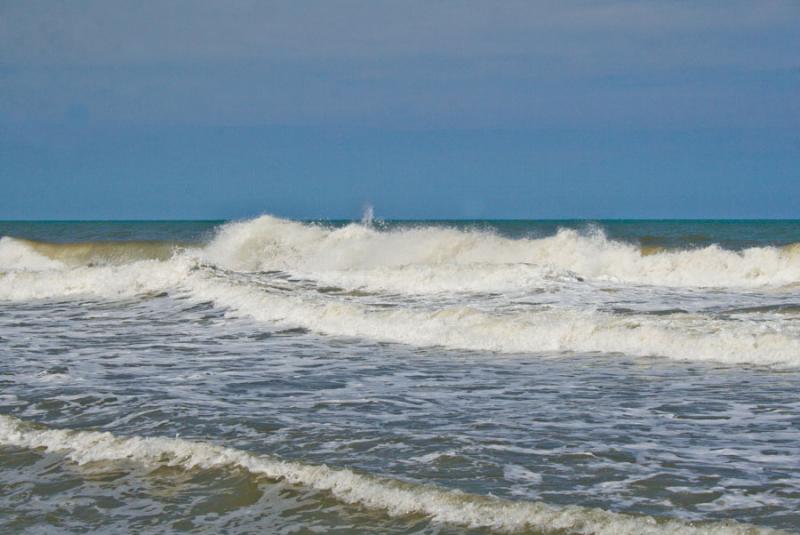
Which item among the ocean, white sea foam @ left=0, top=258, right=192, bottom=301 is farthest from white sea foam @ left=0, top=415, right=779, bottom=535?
white sea foam @ left=0, top=258, right=192, bottom=301

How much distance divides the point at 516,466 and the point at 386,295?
46.5 ft

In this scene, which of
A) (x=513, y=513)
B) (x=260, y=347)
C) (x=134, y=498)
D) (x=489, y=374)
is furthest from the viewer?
(x=260, y=347)

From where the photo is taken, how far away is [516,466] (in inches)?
263

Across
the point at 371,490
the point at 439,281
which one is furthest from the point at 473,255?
the point at 371,490

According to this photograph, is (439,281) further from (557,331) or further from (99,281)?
(99,281)

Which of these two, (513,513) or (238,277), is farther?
(238,277)

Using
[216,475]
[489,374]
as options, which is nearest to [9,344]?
[489,374]

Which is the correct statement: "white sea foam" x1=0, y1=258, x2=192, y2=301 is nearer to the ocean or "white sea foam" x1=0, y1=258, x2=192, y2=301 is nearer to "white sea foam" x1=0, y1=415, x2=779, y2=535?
the ocean

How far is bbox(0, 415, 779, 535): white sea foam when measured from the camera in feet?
17.6

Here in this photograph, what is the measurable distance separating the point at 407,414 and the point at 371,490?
2415mm

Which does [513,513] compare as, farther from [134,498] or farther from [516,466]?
[134,498]

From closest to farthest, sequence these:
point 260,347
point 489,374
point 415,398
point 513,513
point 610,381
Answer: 1. point 513,513
2. point 415,398
3. point 610,381
4. point 489,374
5. point 260,347

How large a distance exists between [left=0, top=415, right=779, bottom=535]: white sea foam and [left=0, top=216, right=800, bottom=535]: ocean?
17mm

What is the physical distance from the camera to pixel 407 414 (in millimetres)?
8602
